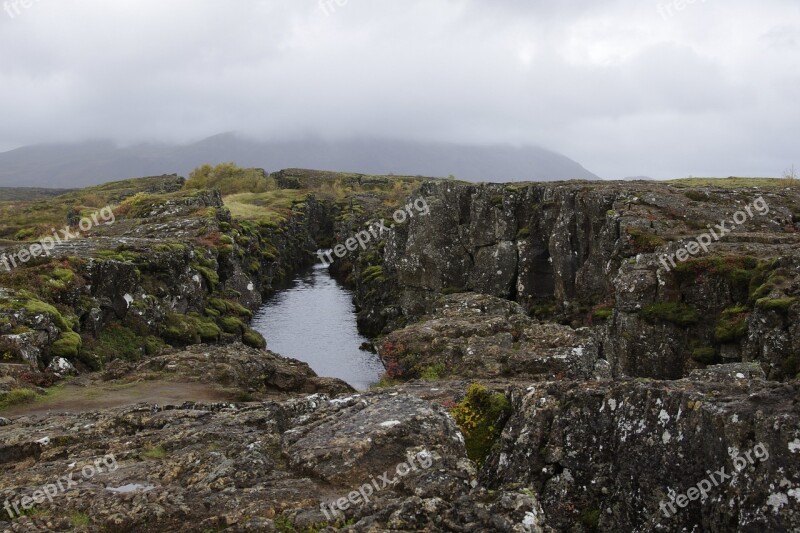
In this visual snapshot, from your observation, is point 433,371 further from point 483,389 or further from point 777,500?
point 777,500

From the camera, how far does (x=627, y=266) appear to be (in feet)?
119

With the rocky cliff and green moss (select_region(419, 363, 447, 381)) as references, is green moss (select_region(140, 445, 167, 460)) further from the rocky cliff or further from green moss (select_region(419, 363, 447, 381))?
green moss (select_region(419, 363, 447, 381))

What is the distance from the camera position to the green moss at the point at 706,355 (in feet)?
98.4

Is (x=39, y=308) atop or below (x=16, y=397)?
atop

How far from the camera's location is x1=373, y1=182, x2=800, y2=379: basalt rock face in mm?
29812

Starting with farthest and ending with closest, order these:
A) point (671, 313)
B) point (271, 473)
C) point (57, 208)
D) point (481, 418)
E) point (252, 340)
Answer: point (57, 208)
point (252, 340)
point (671, 313)
point (481, 418)
point (271, 473)

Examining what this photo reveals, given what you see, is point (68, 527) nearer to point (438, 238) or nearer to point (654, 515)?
point (654, 515)

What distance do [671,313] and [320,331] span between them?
148ft

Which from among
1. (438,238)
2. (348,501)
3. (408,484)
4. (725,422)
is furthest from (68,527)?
(438,238)

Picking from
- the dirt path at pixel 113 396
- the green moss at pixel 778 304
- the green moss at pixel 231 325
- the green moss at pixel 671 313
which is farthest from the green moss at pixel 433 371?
the green moss at pixel 231 325

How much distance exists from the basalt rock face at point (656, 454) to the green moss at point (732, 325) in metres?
19.4

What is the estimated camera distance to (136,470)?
12.7m

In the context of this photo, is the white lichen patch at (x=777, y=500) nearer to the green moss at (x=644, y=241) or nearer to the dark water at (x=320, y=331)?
the green moss at (x=644, y=241)

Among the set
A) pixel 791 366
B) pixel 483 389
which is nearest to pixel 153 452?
pixel 483 389
